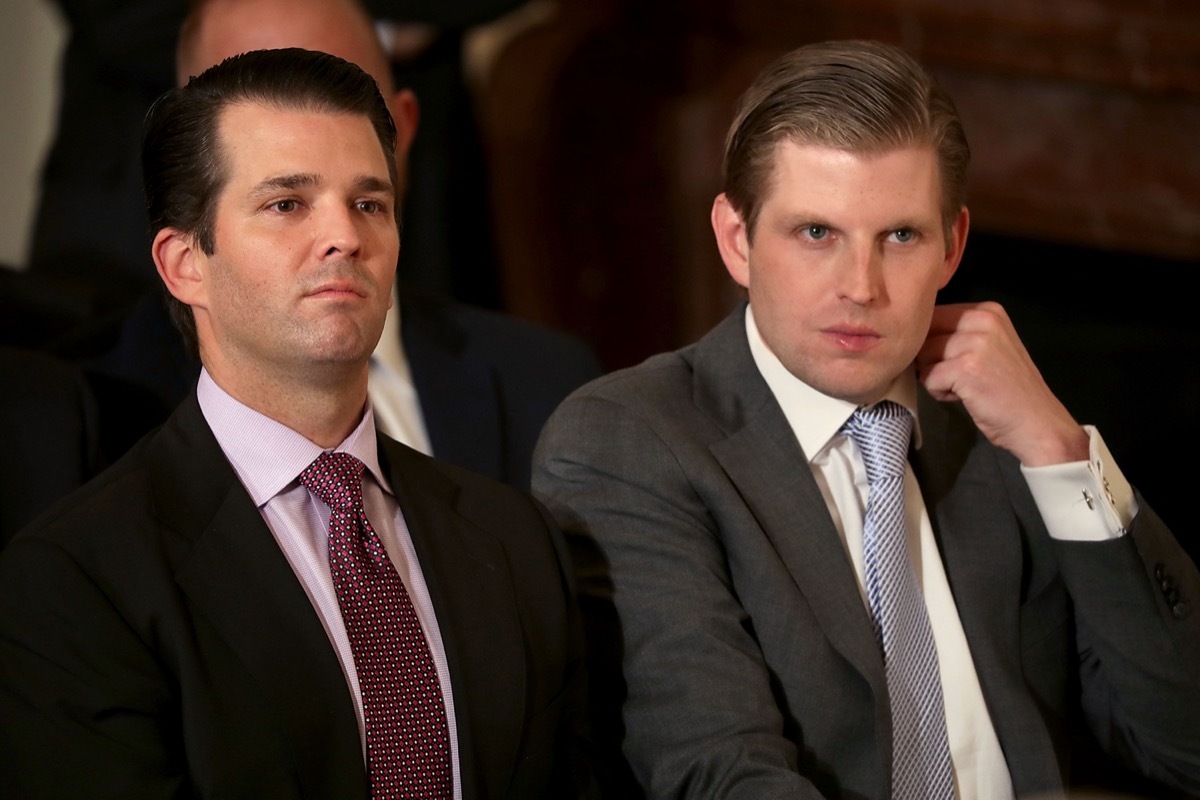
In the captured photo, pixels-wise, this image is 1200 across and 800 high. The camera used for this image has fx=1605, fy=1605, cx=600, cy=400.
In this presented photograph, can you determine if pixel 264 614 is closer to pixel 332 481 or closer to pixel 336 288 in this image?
pixel 332 481

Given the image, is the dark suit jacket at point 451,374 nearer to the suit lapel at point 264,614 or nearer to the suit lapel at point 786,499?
the suit lapel at point 786,499

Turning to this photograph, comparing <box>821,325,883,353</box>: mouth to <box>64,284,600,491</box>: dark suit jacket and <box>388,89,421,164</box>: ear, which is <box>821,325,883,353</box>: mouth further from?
<box>388,89,421,164</box>: ear

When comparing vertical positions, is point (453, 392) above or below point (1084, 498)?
above

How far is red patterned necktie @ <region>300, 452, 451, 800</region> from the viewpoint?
1.30 m

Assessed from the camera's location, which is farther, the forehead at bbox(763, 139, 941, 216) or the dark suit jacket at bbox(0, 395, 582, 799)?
the forehead at bbox(763, 139, 941, 216)

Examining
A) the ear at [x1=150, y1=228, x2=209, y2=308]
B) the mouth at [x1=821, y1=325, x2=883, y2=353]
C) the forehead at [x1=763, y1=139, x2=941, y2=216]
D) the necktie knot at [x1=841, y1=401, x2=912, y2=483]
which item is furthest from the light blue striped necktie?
the ear at [x1=150, y1=228, x2=209, y2=308]

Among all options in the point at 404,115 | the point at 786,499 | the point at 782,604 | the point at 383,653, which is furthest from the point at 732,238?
the point at 404,115

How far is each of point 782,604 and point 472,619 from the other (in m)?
0.31

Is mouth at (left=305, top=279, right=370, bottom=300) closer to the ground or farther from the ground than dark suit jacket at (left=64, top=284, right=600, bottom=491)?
closer to the ground

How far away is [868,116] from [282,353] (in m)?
0.62

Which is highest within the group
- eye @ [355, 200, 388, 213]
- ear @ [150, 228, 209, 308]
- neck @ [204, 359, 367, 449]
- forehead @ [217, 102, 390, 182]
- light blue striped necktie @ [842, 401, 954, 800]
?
forehead @ [217, 102, 390, 182]

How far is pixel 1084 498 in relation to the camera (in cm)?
165

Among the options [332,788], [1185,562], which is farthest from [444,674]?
[1185,562]

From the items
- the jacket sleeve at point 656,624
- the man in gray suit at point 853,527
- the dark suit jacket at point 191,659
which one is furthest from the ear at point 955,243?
the dark suit jacket at point 191,659
